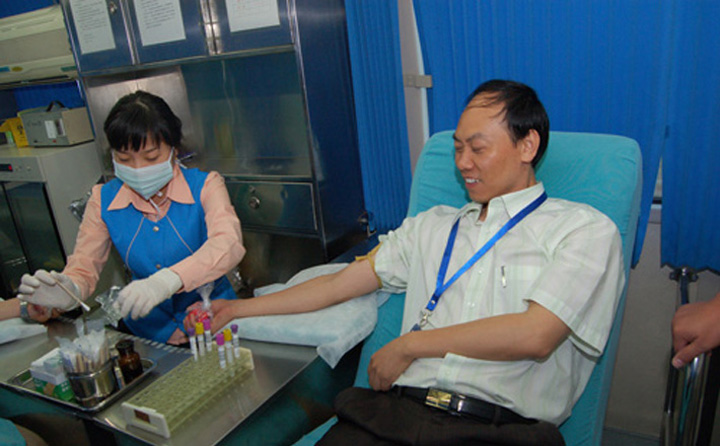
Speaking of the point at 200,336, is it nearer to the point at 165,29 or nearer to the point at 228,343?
the point at 228,343

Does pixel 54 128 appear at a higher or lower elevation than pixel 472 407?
higher

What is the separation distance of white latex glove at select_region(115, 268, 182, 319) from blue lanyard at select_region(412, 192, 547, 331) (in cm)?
69

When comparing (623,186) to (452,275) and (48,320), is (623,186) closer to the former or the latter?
(452,275)

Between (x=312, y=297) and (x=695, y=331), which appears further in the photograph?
(x=312, y=297)

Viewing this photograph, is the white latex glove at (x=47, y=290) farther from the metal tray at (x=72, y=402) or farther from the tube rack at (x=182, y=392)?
the tube rack at (x=182, y=392)

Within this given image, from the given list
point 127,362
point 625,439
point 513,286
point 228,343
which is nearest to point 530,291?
point 513,286

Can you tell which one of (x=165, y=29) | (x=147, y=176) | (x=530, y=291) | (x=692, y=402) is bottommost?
(x=692, y=402)

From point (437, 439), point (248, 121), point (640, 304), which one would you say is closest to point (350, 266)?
point (437, 439)

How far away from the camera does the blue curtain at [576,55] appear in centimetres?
158

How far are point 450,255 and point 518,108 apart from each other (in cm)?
40

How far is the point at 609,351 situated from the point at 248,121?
7.07 ft

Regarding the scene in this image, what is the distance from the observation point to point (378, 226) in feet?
7.58

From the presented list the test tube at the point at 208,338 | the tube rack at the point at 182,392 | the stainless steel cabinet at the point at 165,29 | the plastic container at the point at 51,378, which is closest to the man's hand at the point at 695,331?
the tube rack at the point at 182,392

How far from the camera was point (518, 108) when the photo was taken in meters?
1.24
